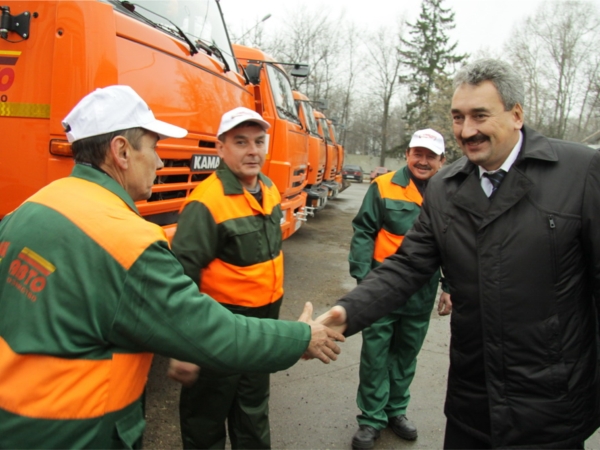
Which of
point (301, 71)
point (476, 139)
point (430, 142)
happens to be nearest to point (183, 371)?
point (476, 139)

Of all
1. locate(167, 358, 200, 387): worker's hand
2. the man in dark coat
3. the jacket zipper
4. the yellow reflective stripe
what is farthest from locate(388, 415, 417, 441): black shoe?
the yellow reflective stripe

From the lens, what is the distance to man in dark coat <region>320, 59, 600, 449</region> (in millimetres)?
1880

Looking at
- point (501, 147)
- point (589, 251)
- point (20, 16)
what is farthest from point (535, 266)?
point (20, 16)

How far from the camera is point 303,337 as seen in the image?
74.0 inches

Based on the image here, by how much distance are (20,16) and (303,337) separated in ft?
8.30

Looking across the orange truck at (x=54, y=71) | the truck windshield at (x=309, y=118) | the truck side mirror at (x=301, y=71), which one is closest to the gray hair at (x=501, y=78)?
the orange truck at (x=54, y=71)

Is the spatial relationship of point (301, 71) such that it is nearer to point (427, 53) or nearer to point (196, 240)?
point (196, 240)

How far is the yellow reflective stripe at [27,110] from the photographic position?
2.90 metres

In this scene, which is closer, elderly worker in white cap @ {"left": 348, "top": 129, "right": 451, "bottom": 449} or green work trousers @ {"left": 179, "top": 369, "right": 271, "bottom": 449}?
green work trousers @ {"left": 179, "top": 369, "right": 271, "bottom": 449}

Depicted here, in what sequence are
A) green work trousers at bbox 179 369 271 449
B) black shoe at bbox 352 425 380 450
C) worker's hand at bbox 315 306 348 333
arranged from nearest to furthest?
worker's hand at bbox 315 306 348 333
green work trousers at bbox 179 369 271 449
black shoe at bbox 352 425 380 450

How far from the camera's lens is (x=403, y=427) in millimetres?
3543

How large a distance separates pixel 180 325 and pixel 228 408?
1.41 metres

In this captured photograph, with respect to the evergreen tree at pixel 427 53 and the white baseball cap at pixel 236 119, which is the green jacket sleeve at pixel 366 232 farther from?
the evergreen tree at pixel 427 53

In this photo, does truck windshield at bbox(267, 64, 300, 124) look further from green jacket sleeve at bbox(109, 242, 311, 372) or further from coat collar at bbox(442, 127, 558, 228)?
green jacket sleeve at bbox(109, 242, 311, 372)
